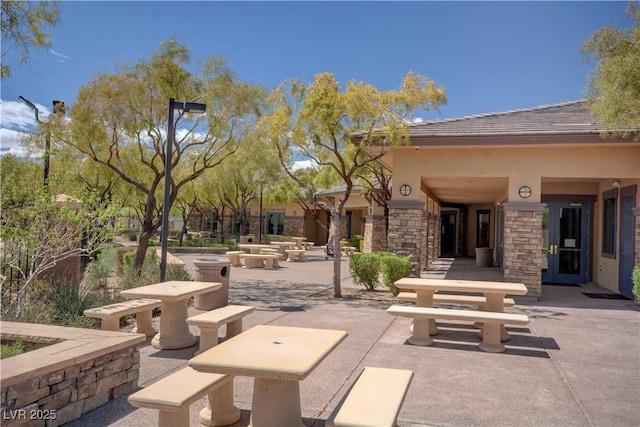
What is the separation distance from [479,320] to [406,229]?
6.00 meters

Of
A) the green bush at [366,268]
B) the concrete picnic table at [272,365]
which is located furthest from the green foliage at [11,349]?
the green bush at [366,268]

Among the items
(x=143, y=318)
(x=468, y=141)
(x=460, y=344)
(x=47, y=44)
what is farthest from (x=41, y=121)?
(x=460, y=344)

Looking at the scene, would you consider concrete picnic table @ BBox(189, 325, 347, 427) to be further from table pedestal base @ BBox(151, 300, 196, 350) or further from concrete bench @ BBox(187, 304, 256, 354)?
table pedestal base @ BBox(151, 300, 196, 350)

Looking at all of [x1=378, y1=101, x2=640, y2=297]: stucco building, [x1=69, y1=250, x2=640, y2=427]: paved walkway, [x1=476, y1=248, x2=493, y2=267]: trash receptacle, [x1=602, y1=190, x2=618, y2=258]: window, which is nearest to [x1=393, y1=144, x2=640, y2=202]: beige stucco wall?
[x1=378, y1=101, x2=640, y2=297]: stucco building

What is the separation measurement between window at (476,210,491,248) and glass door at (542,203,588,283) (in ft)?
35.5

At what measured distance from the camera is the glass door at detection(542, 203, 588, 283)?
15469 mm

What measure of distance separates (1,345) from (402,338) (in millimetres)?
5438

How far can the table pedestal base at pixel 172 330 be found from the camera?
705 cm

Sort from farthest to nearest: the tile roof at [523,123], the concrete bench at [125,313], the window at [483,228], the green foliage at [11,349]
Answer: the window at [483,228] → the tile roof at [523,123] → the concrete bench at [125,313] → the green foliage at [11,349]

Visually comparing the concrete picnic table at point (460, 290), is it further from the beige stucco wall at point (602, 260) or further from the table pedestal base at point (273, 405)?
the beige stucco wall at point (602, 260)

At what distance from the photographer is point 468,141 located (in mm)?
12281

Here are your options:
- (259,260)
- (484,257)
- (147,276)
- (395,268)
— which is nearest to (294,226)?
(259,260)

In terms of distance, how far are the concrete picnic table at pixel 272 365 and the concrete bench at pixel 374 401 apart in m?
0.38

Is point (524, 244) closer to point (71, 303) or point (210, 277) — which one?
point (210, 277)
